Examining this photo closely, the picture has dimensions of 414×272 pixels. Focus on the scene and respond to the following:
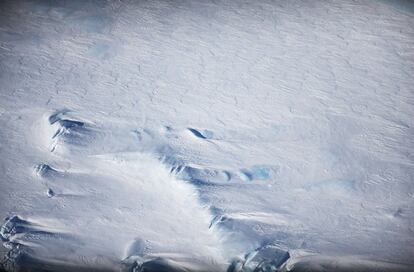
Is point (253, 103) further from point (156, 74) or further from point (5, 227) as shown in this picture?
point (5, 227)

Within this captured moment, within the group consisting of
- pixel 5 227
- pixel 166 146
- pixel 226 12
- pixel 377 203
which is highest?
pixel 226 12

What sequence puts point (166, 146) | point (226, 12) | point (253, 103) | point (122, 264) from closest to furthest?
point (122, 264)
point (166, 146)
point (253, 103)
point (226, 12)

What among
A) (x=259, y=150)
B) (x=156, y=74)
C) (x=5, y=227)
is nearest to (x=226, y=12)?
(x=156, y=74)

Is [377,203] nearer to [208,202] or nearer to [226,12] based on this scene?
[208,202]

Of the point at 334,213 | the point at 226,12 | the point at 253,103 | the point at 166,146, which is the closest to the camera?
the point at 334,213

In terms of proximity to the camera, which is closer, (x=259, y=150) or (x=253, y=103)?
(x=259, y=150)

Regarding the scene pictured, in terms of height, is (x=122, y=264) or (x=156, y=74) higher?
(x=156, y=74)

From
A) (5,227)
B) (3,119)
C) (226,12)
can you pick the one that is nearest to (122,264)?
(5,227)
